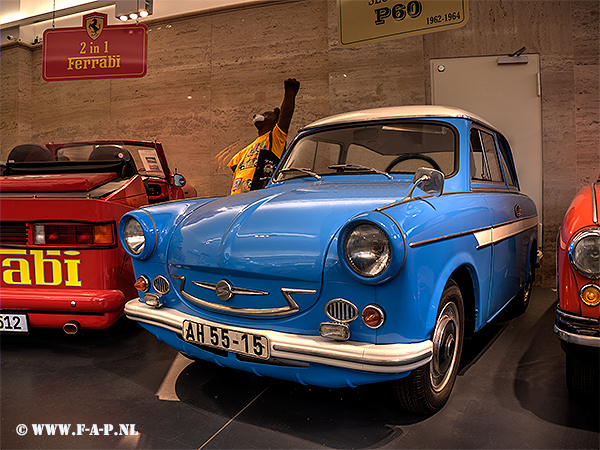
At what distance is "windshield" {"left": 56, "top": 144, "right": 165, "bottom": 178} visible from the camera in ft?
14.7

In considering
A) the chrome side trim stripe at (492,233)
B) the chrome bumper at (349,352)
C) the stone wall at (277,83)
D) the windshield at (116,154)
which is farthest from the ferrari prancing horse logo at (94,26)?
the chrome side trim stripe at (492,233)

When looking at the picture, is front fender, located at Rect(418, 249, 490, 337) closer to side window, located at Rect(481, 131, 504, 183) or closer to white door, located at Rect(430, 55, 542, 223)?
side window, located at Rect(481, 131, 504, 183)

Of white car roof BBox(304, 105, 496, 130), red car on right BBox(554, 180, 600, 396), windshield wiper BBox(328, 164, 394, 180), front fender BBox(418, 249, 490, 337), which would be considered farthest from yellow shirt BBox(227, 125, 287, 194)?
red car on right BBox(554, 180, 600, 396)

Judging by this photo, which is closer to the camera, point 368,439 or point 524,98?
point 368,439

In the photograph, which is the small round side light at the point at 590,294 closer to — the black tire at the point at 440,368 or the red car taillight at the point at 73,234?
the black tire at the point at 440,368

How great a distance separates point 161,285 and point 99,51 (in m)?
4.32

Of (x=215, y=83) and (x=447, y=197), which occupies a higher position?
(x=215, y=83)

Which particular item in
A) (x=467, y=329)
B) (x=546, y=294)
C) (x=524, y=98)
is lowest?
(x=546, y=294)

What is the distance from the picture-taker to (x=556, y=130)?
197 inches

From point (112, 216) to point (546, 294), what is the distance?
4161 mm

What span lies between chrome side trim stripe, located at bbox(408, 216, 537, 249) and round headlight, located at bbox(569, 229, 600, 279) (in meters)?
0.45

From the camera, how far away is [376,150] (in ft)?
9.32

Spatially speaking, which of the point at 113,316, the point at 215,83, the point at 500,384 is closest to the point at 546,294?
the point at 500,384

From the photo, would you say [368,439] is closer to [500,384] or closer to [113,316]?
[500,384]
